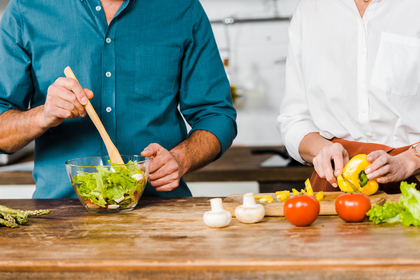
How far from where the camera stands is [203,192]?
8.25 feet

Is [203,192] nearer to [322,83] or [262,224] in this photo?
[322,83]

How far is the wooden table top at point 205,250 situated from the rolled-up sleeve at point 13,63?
1.60 feet

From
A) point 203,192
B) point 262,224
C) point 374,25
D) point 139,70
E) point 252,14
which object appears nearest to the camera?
point 262,224

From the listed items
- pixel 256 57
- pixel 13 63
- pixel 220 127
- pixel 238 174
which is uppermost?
pixel 13 63

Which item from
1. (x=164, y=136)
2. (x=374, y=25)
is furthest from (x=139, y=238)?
(x=374, y=25)

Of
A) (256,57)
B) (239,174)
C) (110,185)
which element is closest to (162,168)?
(110,185)

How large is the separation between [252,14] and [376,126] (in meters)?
2.25

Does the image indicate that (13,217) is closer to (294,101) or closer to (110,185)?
(110,185)

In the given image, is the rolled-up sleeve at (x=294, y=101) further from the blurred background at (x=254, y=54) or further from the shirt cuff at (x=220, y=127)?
the blurred background at (x=254, y=54)

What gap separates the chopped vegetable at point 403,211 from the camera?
0.93 meters

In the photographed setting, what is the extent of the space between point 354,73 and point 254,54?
2.14 meters

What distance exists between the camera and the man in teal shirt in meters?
1.36

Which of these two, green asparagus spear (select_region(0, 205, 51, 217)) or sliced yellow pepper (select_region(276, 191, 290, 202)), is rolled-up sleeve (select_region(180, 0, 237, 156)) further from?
green asparagus spear (select_region(0, 205, 51, 217))

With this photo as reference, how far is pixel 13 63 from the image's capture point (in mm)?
1363
